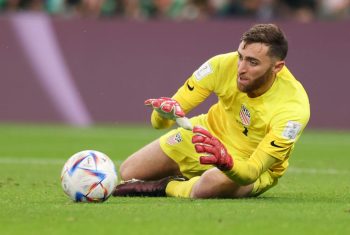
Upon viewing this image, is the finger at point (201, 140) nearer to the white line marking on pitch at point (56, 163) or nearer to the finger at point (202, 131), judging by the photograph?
the finger at point (202, 131)

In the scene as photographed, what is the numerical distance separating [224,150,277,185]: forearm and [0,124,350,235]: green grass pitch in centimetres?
22

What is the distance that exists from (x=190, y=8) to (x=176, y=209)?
42.3ft

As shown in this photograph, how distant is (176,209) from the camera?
831 cm

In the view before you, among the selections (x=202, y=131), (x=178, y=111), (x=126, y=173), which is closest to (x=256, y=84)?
(x=178, y=111)

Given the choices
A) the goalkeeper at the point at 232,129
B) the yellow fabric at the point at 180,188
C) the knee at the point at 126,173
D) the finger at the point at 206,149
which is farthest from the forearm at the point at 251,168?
the knee at the point at 126,173

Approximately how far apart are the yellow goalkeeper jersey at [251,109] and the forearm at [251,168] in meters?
0.07

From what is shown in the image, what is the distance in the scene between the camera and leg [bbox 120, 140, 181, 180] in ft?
34.0

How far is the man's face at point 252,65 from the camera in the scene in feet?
29.5

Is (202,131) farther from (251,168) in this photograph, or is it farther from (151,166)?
(151,166)

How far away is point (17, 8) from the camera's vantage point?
21141mm

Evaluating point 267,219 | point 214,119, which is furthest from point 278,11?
point 267,219

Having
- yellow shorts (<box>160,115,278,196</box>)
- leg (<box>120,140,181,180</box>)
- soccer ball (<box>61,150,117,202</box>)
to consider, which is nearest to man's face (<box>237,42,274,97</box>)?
yellow shorts (<box>160,115,278,196</box>)

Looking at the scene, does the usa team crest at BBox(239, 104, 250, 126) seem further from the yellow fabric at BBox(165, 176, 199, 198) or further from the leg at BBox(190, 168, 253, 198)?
the yellow fabric at BBox(165, 176, 199, 198)

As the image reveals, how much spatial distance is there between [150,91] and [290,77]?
1047 centimetres
